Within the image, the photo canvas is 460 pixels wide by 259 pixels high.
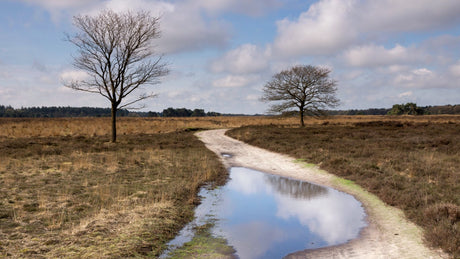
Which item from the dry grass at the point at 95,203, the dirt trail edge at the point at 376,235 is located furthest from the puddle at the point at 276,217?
the dry grass at the point at 95,203

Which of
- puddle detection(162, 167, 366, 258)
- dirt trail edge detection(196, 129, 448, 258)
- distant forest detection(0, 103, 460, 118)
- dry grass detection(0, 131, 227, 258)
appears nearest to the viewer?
dry grass detection(0, 131, 227, 258)

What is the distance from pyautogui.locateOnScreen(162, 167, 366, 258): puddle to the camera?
23.1 ft

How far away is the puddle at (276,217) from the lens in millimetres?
7055

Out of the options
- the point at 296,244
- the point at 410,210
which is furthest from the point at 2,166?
the point at 410,210

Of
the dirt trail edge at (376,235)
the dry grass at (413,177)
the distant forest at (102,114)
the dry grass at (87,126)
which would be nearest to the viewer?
the dirt trail edge at (376,235)

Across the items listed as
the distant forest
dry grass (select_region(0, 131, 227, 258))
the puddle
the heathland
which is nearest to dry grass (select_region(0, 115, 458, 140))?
the heathland

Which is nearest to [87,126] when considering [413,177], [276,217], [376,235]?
[276,217]

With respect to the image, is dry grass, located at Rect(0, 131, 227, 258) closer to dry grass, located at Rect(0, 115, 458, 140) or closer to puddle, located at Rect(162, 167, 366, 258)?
puddle, located at Rect(162, 167, 366, 258)

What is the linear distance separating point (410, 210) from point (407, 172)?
5097 mm

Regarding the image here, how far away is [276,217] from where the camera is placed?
8.95 metres

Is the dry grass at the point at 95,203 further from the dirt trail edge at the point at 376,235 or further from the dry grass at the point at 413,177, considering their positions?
the dry grass at the point at 413,177

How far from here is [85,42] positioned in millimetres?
25094

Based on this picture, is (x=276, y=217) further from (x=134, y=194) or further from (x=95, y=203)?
(x=95, y=203)

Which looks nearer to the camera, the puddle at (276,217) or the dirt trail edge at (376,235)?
the dirt trail edge at (376,235)
